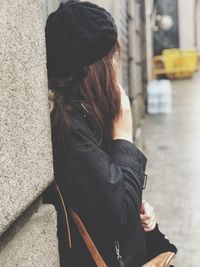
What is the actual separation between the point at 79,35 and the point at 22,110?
362 mm

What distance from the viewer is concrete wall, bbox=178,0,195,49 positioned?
29875 millimetres

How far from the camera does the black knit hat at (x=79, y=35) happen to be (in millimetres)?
1933

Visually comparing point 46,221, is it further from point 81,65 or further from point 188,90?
point 188,90

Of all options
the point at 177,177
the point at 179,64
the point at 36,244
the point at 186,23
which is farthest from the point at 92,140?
the point at 186,23

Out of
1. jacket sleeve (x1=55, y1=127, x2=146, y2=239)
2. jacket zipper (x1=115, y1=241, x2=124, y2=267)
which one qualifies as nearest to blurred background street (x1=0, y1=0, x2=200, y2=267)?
jacket sleeve (x1=55, y1=127, x2=146, y2=239)

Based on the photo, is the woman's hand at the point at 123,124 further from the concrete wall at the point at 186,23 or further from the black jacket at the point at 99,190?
the concrete wall at the point at 186,23

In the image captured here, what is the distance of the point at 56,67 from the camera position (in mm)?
2088

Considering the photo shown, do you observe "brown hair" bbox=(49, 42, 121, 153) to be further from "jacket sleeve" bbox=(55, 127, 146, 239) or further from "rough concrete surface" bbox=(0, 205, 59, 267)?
"rough concrete surface" bbox=(0, 205, 59, 267)

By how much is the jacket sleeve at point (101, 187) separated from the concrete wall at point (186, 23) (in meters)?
28.9

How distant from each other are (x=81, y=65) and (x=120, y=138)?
1.09 feet

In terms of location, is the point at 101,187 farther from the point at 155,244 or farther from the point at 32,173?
the point at 155,244

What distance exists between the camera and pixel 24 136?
5.90 feet

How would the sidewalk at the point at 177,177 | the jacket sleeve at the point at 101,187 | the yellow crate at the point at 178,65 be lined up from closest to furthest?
the jacket sleeve at the point at 101,187 < the sidewalk at the point at 177,177 < the yellow crate at the point at 178,65

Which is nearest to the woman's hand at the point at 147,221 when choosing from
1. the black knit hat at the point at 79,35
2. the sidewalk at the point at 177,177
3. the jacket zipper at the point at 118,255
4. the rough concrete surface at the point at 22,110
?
the jacket zipper at the point at 118,255
